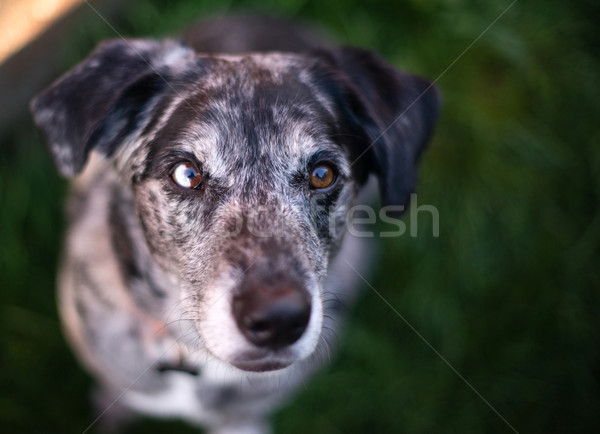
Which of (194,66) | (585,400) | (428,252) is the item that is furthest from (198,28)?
(585,400)

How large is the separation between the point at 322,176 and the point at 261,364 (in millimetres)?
797

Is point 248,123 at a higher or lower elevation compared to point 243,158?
higher

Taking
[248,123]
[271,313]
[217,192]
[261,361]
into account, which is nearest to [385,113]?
[248,123]

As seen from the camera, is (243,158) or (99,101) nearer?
(243,158)

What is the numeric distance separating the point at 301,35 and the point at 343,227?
175 centimetres

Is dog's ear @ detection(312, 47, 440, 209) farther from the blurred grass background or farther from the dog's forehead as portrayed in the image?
the blurred grass background

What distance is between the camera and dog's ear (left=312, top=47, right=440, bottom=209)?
93.4 inches

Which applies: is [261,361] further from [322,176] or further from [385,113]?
[385,113]

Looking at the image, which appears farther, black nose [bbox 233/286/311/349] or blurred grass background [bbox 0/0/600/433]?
blurred grass background [bbox 0/0/600/433]

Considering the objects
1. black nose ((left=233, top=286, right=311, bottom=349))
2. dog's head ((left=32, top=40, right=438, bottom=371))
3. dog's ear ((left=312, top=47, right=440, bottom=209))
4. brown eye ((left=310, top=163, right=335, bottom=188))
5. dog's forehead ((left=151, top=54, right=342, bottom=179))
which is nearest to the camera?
black nose ((left=233, top=286, right=311, bottom=349))

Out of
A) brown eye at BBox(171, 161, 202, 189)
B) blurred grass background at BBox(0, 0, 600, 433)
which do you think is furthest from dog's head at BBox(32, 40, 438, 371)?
blurred grass background at BBox(0, 0, 600, 433)

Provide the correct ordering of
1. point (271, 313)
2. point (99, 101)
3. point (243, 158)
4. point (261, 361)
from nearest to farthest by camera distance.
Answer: point (271, 313) < point (261, 361) < point (243, 158) < point (99, 101)

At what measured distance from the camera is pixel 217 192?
2.10 metres

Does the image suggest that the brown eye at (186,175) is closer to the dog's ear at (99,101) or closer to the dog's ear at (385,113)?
the dog's ear at (99,101)
